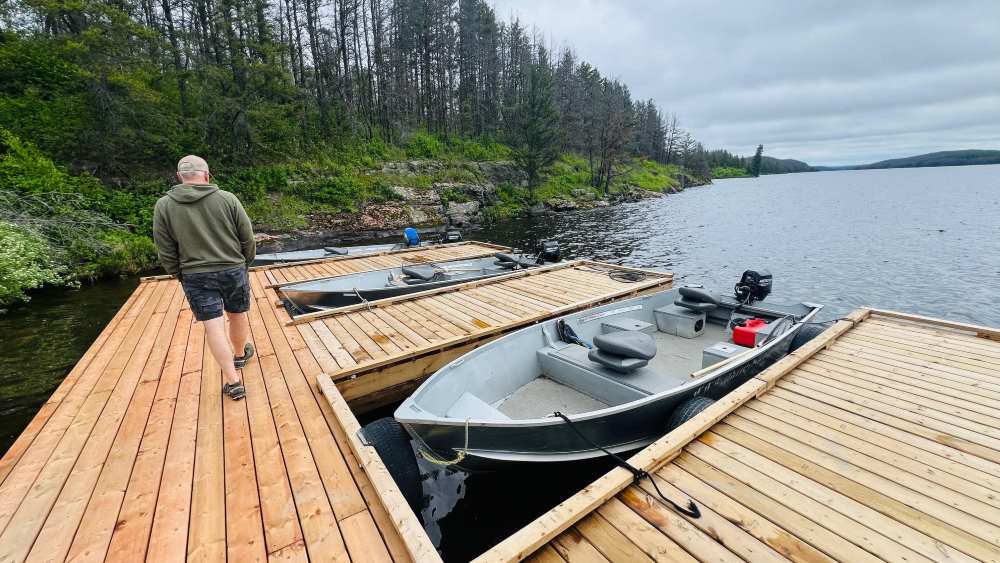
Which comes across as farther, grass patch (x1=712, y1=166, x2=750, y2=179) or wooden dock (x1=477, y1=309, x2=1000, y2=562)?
grass patch (x1=712, y1=166, x2=750, y2=179)

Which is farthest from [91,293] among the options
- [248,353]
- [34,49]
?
[34,49]

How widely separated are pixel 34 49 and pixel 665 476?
29.2m

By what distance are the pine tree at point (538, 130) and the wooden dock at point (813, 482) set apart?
30646mm

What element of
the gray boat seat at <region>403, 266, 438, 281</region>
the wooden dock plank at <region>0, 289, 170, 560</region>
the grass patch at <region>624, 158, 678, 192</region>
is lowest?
the wooden dock plank at <region>0, 289, 170, 560</region>

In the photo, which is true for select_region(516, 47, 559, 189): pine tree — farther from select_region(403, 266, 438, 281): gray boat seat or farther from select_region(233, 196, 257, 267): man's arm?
select_region(233, 196, 257, 267): man's arm

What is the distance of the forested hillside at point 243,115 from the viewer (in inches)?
517

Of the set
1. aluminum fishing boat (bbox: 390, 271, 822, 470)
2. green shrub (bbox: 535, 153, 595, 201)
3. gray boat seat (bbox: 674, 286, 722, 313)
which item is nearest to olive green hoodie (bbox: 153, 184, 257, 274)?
aluminum fishing boat (bbox: 390, 271, 822, 470)

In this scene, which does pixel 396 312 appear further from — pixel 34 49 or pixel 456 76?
pixel 456 76

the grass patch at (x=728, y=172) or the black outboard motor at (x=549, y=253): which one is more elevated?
the grass patch at (x=728, y=172)

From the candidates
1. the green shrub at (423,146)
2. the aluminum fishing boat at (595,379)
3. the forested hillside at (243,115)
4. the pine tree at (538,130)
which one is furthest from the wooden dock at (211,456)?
the pine tree at (538,130)

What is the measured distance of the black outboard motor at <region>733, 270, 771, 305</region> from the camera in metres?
6.57

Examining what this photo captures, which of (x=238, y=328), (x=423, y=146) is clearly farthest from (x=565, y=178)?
(x=238, y=328)

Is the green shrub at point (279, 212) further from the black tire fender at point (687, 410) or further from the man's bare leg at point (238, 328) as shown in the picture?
the black tire fender at point (687, 410)

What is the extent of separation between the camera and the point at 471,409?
404 cm
